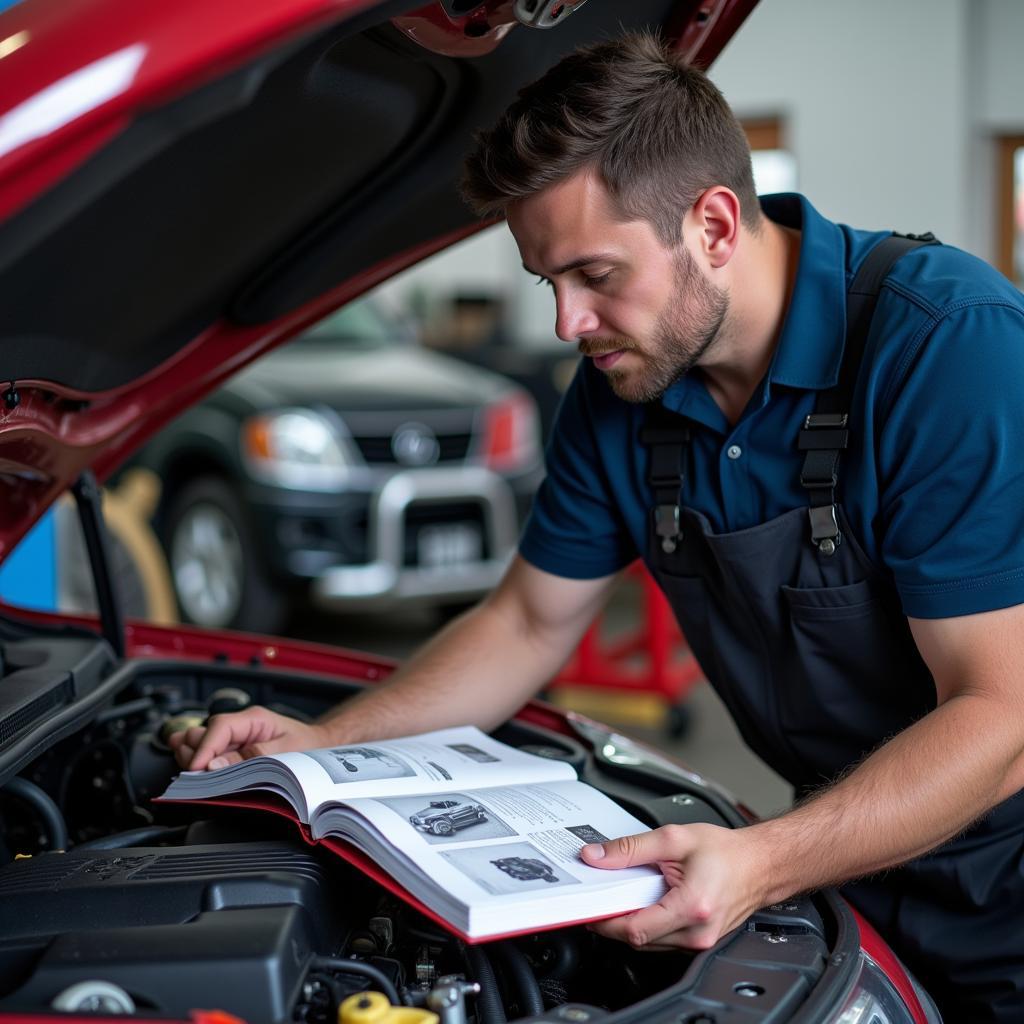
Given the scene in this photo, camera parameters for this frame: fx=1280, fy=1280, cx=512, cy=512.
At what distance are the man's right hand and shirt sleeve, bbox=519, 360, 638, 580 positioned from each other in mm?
370

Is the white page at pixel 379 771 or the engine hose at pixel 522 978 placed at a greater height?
the white page at pixel 379 771

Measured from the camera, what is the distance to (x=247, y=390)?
464 centimetres

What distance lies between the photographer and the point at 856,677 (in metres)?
1.34

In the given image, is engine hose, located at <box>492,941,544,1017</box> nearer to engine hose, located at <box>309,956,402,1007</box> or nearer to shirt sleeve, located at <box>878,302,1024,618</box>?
engine hose, located at <box>309,956,402,1007</box>

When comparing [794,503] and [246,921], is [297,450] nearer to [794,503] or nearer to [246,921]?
[794,503]

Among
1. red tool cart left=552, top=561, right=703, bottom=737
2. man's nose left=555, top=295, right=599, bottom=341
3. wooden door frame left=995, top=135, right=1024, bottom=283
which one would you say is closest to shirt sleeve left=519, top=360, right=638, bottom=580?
man's nose left=555, top=295, right=599, bottom=341

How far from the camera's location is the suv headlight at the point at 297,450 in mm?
4516

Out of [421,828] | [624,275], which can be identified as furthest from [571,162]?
[421,828]

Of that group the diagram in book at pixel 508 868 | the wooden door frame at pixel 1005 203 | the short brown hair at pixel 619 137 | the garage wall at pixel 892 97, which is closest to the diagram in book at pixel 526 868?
the diagram in book at pixel 508 868

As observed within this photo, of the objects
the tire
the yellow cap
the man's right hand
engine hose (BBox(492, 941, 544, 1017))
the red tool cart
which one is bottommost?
the red tool cart

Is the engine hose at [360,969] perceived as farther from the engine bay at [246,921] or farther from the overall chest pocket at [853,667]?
the overall chest pocket at [853,667]

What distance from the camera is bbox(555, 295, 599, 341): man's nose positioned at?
1315 mm

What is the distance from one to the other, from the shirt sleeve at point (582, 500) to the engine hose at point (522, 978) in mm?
602

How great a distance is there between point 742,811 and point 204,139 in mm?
862
